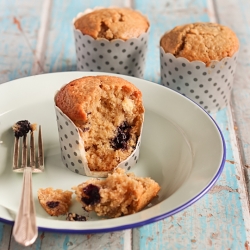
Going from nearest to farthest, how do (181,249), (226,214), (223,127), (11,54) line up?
(181,249)
(226,214)
(223,127)
(11,54)

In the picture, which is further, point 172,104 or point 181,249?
point 172,104

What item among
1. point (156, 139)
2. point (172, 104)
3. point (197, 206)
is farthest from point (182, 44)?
point (197, 206)

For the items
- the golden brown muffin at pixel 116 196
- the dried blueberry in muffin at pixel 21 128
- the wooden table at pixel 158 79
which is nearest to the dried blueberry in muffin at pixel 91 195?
the golden brown muffin at pixel 116 196

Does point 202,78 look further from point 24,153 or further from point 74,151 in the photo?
point 24,153

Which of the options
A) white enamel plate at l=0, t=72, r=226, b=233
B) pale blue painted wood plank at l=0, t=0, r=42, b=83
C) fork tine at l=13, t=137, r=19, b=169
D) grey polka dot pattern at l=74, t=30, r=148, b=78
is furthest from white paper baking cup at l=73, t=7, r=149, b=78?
fork tine at l=13, t=137, r=19, b=169

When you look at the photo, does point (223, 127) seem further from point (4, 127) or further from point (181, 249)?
point (4, 127)

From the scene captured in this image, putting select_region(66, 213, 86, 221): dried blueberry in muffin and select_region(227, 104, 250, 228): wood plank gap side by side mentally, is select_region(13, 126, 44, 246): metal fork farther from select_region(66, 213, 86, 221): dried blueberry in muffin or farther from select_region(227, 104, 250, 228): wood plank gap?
select_region(227, 104, 250, 228): wood plank gap
